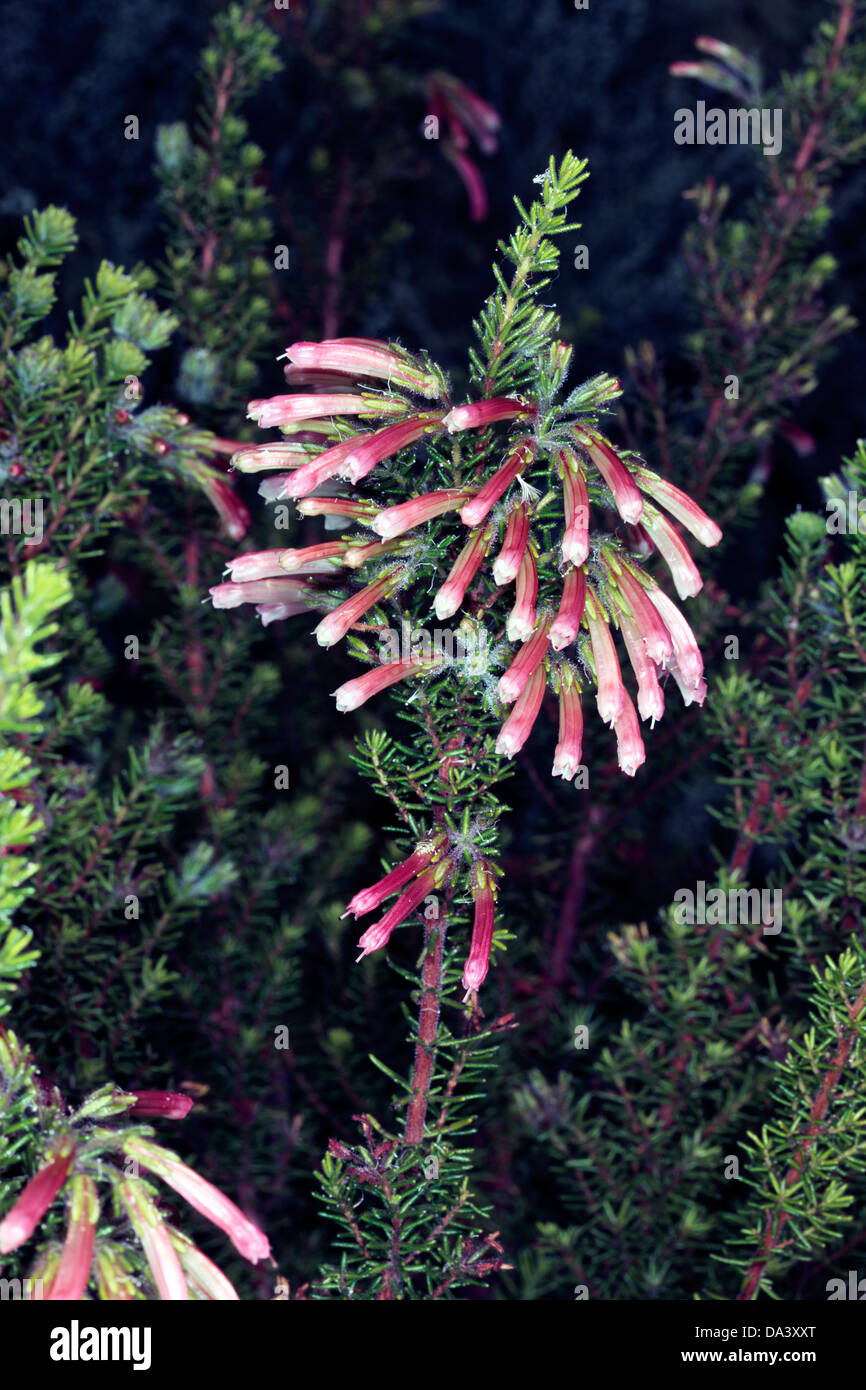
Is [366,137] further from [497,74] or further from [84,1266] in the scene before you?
[84,1266]

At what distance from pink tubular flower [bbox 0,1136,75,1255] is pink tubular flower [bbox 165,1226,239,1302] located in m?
0.05

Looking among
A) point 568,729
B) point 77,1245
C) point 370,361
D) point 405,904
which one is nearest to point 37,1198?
point 77,1245

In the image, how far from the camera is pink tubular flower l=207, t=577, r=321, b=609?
0.61m

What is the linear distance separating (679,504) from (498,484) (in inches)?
4.0

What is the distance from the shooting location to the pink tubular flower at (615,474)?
496mm

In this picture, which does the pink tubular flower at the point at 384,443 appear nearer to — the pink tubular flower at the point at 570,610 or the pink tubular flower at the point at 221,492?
the pink tubular flower at the point at 570,610

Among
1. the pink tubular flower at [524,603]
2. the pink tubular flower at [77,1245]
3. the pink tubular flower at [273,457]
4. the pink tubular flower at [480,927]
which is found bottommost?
the pink tubular flower at [77,1245]

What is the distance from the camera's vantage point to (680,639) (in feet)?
1.75

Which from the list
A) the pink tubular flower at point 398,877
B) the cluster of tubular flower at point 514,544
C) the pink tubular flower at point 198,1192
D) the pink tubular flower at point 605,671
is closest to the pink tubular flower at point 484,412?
the cluster of tubular flower at point 514,544

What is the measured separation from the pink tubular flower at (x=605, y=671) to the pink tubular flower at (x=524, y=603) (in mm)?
33

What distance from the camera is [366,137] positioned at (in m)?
1.20

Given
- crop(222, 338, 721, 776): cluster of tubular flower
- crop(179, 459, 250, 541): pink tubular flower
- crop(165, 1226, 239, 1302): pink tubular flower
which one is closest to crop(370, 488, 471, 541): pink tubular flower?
crop(222, 338, 721, 776): cluster of tubular flower

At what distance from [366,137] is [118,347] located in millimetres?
646
